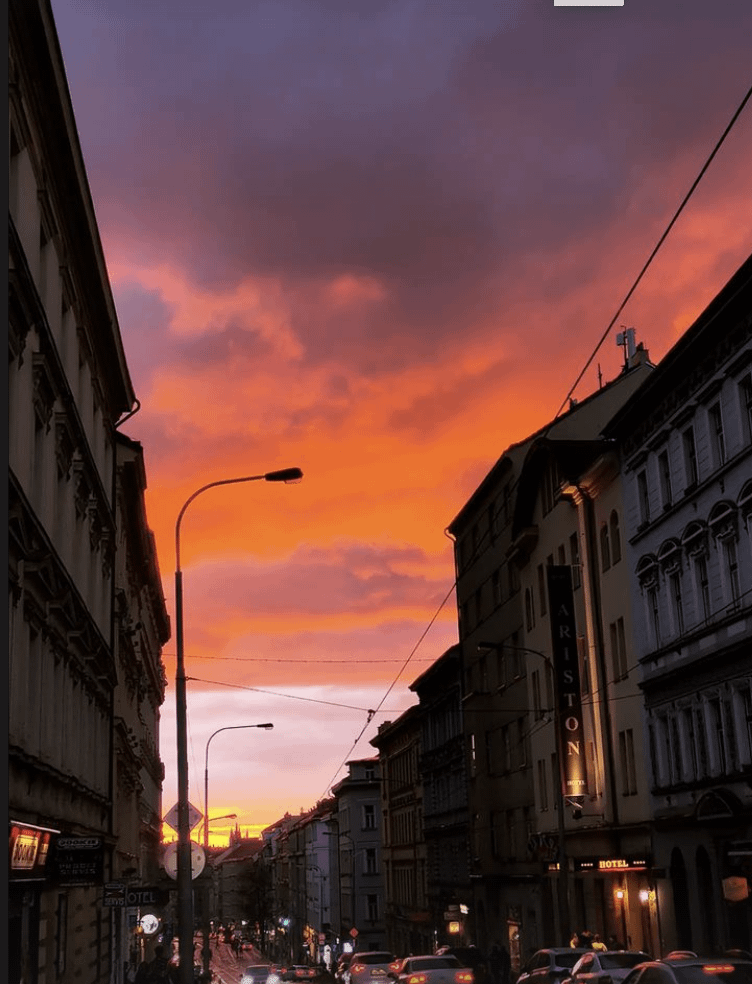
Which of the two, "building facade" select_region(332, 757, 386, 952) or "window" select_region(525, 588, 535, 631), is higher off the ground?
"window" select_region(525, 588, 535, 631)

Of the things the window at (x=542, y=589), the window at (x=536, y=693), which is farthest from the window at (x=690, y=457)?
the window at (x=536, y=693)

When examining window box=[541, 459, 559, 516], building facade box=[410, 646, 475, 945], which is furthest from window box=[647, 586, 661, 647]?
building facade box=[410, 646, 475, 945]

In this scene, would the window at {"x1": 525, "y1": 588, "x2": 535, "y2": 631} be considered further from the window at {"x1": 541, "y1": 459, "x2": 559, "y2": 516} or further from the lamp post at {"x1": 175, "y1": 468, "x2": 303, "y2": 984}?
the lamp post at {"x1": 175, "y1": 468, "x2": 303, "y2": 984}

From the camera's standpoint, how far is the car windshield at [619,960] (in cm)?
2428

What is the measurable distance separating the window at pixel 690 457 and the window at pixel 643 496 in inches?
127

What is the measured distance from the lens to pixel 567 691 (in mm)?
41656

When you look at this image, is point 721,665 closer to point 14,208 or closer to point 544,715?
point 544,715

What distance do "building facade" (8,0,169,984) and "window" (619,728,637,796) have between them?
14.9m

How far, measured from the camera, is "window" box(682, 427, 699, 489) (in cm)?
3372

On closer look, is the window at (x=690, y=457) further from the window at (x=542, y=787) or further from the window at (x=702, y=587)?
the window at (x=542, y=787)

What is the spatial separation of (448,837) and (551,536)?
985 inches

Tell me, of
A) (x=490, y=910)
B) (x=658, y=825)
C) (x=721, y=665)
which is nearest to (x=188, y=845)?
(x=721, y=665)

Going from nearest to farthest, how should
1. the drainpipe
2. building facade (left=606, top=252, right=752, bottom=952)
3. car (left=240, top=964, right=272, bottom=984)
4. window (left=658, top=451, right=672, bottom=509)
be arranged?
building facade (left=606, top=252, right=752, bottom=952) < window (left=658, top=451, right=672, bottom=509) < the drainpipe < car (left=240, top=964, right=272, bottom=984)

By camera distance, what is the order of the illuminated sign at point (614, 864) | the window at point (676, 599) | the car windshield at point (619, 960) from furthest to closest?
the illuminated sign at point (614, 864)
the window at point (676, 599)
the car windshield at point (619, 960)
